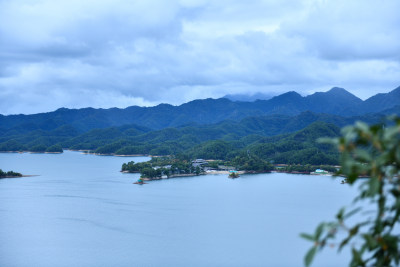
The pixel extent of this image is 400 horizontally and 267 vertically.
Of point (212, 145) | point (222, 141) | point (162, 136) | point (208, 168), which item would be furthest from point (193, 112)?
point (208, 168)

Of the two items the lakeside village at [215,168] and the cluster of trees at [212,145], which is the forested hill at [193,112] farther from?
the lakeside village at [215,168]

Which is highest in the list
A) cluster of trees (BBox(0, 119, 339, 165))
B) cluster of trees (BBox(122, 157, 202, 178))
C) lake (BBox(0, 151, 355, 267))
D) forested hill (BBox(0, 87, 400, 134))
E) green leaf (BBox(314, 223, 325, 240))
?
forested hill (BBox(0, 87, 400, 134))

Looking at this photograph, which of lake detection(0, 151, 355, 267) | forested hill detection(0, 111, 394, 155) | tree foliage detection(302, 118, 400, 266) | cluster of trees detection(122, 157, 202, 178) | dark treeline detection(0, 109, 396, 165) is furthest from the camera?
forested hill detection(0, 111, 394, 155)

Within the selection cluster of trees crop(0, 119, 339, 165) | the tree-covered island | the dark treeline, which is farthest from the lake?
the dark treeline

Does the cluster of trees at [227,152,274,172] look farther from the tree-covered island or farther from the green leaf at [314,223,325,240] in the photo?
the green leaf at [314,223,325,240]

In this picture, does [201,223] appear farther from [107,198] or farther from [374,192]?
[374,192]

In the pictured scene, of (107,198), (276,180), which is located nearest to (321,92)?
(276,180)

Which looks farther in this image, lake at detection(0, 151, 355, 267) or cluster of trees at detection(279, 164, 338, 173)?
cluster of trees at detection(279, 164, 338, 173)
